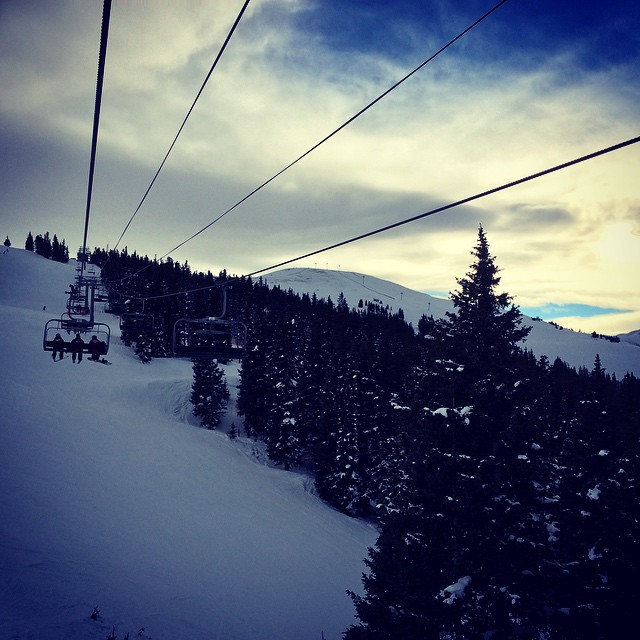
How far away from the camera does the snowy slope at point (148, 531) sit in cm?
1512

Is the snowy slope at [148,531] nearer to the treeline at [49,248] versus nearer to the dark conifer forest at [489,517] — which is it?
the dark conifer forest at [489,517]

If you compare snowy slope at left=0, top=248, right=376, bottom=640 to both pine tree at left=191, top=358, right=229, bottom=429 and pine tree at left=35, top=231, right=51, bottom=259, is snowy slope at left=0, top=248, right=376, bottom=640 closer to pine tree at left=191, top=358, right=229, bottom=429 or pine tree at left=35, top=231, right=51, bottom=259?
pine tree at left=191, top=358, right=229, bottom=429

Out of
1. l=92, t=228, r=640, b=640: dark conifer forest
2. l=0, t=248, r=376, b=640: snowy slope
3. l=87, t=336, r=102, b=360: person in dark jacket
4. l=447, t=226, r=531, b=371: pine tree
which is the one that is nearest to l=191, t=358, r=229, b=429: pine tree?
l=0, t=248, r=376, b=640: snowy slope

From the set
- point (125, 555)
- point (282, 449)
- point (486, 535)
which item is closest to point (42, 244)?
point (282, 449)

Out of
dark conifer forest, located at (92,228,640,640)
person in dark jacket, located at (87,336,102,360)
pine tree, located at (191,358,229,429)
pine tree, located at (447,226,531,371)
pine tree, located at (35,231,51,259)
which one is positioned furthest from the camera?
pine tree, located at (35,231,51,259)

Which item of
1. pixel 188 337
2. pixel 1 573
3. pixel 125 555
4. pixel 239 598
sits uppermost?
pixel 188 337

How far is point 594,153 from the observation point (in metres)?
4.14

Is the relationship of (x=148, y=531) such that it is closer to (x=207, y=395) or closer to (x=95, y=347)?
(x=95, y=347)

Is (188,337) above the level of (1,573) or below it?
above

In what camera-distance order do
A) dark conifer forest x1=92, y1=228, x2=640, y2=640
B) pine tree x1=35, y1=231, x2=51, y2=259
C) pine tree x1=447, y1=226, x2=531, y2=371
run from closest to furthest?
dark conifer forest x1=92, y1=228, x2=640, y2=640 → pine tree x1=447, y1=226, x2=531, y2=371 → pine tree x1=35, y1=231, x2=51, y2=259

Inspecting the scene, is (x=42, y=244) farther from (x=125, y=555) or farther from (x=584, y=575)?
(x=584, y=575)

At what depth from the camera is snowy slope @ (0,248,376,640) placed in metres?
15.1

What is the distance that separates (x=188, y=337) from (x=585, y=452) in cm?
2396

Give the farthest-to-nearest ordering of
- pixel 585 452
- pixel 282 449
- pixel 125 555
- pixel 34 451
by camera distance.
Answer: pixel 282 449 → pixel 34 451 → pixel 585 452 → pixel 125 555
